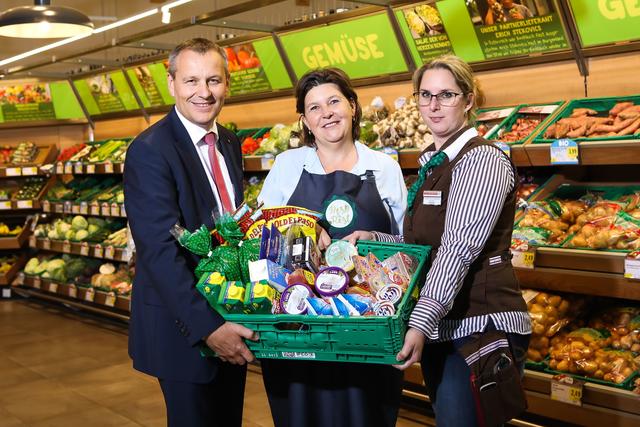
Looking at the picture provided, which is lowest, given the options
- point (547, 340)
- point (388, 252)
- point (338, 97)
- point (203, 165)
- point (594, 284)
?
point (547, 340)

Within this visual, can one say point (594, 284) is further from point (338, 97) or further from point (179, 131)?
point (179, 131)

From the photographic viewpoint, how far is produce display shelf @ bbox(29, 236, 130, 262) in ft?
22.2

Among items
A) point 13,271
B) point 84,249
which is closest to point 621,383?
point 84,249

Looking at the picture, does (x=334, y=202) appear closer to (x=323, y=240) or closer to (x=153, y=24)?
(x=323, y=240)

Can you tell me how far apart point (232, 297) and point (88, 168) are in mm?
5892

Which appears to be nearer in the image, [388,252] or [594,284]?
[388,252]

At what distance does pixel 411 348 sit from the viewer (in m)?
1.87

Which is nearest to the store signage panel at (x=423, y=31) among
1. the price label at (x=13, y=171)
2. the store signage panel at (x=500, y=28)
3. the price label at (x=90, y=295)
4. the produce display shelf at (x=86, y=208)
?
the store signage panel at (x=500, y=28)

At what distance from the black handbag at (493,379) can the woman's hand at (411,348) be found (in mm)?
259

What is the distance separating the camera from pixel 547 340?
11.7 feet

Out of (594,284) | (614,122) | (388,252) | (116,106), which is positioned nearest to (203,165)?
(388,252)

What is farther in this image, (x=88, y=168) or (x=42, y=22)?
(x=88, y=168)

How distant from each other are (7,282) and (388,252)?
7.09m

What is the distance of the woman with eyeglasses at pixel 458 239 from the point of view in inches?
78.8
